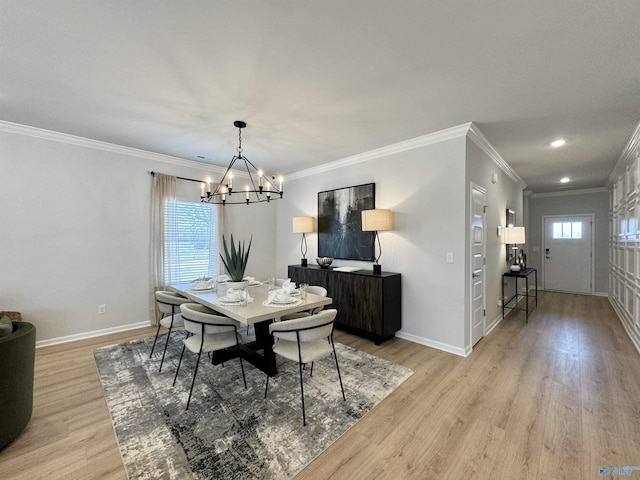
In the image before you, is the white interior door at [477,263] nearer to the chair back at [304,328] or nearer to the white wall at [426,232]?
the white wall at [426,232]

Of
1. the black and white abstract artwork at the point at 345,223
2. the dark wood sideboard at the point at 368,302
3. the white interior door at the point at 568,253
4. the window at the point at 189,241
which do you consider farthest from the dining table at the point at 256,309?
the white interior door at the point at 568,253

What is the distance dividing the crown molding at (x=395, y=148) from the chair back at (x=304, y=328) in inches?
104

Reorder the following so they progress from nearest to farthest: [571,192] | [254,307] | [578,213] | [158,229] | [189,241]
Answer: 1. [254,307]
2. [158,229]
3. [189,241]
4. [578,213]
5. [571,192]

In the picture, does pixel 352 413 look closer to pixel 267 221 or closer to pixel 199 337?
pixel 199 337

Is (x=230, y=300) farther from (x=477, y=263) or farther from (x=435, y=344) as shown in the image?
(x=477, y=263)

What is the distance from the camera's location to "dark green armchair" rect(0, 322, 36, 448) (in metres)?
1.80

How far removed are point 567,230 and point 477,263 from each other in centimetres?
564

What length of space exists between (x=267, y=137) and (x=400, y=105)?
1759 mm

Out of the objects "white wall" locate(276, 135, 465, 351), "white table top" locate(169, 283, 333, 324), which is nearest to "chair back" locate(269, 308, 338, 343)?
"white table top" locate(169, 283, 333, 324)

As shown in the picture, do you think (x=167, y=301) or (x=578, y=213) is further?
(x=578, y=213)

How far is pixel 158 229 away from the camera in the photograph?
14.2 ft

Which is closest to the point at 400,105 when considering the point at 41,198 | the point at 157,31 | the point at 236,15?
the point at 236,15

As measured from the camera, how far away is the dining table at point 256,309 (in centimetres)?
230

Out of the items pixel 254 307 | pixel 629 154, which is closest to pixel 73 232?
pixel 254 307
